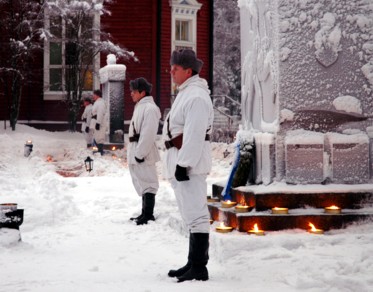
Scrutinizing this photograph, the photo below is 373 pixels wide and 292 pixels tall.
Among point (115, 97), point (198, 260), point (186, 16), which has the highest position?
point (186, 16)

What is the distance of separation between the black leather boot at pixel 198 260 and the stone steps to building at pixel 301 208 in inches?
50.1

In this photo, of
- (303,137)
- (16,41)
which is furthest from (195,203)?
(16,41)

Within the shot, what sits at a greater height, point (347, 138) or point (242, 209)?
point (347, 138)

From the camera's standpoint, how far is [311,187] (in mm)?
6605

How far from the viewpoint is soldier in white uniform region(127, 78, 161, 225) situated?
7.98 meters

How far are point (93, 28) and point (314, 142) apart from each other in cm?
1677

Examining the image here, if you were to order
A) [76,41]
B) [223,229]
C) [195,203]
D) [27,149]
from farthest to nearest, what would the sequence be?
[76,41] → [27,149] → [223,229] → [195,203]

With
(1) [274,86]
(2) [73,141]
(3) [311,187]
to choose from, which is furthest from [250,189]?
(2) [73,141]

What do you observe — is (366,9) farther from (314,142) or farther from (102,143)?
(102,143)

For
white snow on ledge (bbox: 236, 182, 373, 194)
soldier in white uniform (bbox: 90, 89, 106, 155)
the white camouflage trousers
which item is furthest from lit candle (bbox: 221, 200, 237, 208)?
soldier in white uniform (bbox: 90, 89, 106, 155)

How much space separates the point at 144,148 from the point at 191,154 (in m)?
3.14

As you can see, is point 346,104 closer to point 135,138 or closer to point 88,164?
point 135,138

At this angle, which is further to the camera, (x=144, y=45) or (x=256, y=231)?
(x=144, y=45)

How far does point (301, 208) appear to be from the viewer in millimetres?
6508
